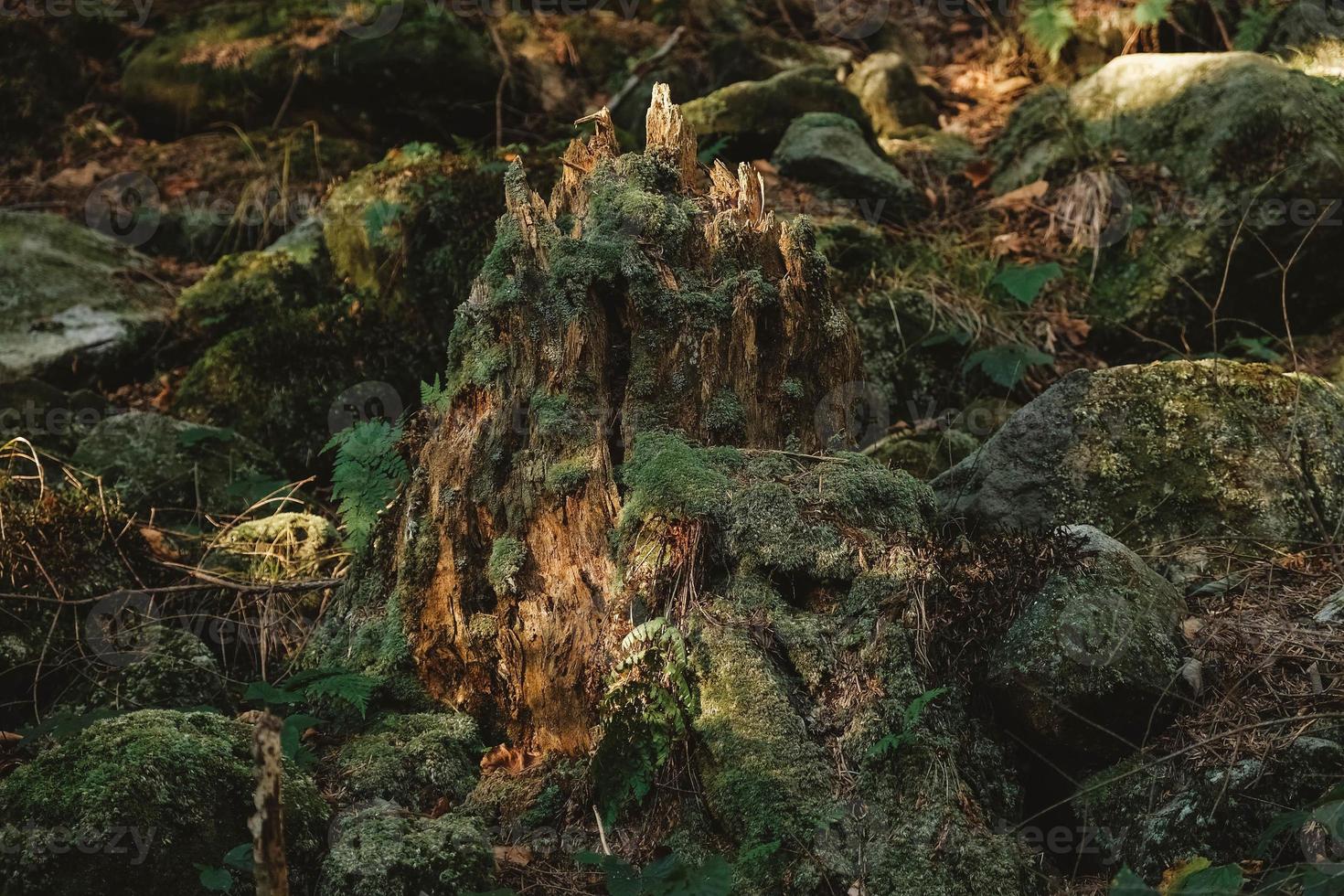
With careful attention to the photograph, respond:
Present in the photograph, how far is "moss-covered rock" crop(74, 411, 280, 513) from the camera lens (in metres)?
5.77

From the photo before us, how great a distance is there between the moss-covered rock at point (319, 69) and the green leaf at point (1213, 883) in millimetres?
7569

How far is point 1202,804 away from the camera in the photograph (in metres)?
3.27

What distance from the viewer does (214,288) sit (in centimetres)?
726

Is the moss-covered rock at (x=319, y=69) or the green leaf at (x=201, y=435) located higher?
the moss-covered rock at (x=319, y=69)

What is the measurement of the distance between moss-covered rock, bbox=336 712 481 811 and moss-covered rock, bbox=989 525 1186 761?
5.62 ft

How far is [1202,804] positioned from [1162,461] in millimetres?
1905

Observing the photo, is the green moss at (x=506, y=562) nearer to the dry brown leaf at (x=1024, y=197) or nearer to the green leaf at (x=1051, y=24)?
the dry brown leaf at (x=1024, y=197)

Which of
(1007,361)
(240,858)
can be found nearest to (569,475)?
(240,858)

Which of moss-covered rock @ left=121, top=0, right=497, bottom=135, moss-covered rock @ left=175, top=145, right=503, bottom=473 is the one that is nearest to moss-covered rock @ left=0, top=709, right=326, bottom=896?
moss-covered rock @ left=175, top=145, right=503, bottom=473

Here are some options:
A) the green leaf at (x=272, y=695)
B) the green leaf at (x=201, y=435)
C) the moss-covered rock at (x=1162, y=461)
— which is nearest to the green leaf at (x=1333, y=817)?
the moss-covered rock at (x=1162, y=461)

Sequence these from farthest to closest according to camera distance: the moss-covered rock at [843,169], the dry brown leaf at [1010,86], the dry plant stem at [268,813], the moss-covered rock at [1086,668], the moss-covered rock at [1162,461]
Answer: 1. the dry brown leaf at [1010,86]
2. the moss-covered rock at [843,169]
3. the moss-covered rock at [1162,461]
4. the moss-covered rock at [1086,668]
5. the dry plant stem at [268,813]

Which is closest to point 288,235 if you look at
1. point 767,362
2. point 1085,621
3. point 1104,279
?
point 767,362

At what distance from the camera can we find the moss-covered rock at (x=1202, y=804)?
3.16 m

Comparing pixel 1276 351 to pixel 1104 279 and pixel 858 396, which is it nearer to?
pixel 1104 279
